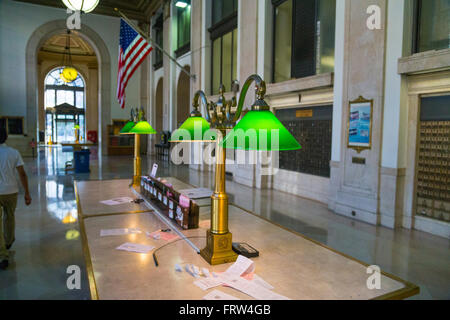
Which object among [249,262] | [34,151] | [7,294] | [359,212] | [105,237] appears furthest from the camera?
[34,151]

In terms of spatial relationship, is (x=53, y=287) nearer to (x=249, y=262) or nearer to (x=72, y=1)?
(x=249, y=262)

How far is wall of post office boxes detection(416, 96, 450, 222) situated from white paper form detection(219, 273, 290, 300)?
4.95 meters

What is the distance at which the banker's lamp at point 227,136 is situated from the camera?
1.68m

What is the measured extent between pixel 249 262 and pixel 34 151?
19.3m

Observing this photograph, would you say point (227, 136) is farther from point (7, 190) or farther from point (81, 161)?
point (81, 161)

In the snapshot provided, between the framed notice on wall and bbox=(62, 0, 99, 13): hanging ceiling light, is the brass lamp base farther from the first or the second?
bbox=(62, 0, 99, 13): hanging ceiling light

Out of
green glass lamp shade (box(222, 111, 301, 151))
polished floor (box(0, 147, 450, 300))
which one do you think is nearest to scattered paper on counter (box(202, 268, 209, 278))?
green glass lamp shade (box(222, 111, 301, 151))

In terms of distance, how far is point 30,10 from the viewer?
1838 cm

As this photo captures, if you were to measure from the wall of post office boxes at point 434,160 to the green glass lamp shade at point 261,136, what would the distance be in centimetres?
491

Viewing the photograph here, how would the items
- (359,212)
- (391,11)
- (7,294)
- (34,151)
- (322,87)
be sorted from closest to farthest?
(7,294) < (391,11) < (359,212) < (322,87) < (34,151)

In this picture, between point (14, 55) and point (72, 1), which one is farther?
point (14, 55)
